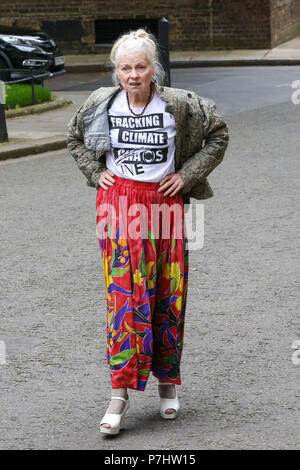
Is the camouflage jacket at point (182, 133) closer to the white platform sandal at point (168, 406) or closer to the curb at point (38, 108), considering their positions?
the white platform sandal at point (168, 406)

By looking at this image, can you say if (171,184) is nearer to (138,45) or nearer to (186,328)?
(138,45)

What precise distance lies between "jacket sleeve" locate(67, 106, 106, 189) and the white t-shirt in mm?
111

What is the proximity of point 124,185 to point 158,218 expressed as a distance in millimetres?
A: 203

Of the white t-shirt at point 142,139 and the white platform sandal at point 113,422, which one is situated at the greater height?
the white t-shirt at point 142,139

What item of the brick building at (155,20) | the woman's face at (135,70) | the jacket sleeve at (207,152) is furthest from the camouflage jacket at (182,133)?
the brick building at (155,20)

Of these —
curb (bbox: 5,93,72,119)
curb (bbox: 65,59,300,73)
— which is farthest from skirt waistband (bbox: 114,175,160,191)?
curb (bbox: 65,59,300,73)

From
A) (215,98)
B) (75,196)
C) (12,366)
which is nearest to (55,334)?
(12,366)

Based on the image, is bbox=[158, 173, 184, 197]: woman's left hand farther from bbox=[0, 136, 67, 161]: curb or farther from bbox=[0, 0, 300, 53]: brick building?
bbox=[0, 0, 300, 53]: brick building

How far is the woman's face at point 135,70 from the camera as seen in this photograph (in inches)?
169

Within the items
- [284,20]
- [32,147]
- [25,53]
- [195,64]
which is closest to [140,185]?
[32,147]

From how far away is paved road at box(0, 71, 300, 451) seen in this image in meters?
4.54

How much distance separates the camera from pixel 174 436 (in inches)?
174

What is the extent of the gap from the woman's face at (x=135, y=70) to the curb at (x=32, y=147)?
8.18 meters
